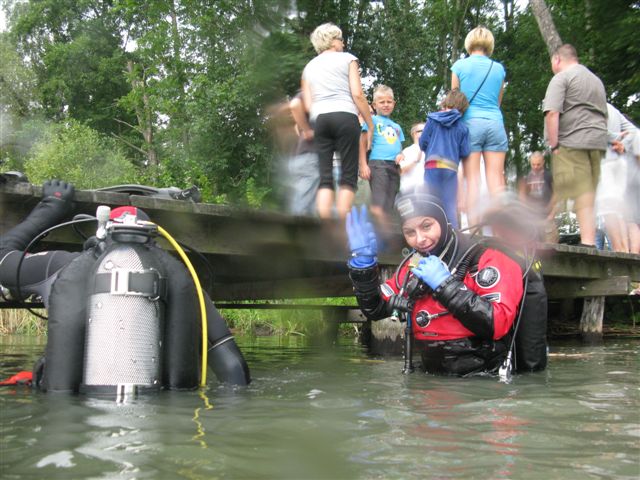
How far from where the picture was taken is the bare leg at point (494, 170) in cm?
605

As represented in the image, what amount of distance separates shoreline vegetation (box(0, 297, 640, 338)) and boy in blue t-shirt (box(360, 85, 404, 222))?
3.58m

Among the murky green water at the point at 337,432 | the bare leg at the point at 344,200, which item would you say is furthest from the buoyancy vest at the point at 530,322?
the bare leg at the point at 344,200

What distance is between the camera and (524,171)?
8844mm

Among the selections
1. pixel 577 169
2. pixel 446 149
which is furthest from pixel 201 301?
pixel 577 169

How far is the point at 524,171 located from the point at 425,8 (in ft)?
39.1

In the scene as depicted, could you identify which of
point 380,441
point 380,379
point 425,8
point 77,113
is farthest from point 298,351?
point 77,113

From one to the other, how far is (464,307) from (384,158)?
9.59ft

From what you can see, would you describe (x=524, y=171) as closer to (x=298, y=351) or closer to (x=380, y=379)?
(x=298, y=351)

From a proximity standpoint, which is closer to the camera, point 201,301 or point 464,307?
point 201,301

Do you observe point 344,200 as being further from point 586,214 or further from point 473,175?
point 586,214

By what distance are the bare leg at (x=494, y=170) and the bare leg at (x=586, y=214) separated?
99 centimetres

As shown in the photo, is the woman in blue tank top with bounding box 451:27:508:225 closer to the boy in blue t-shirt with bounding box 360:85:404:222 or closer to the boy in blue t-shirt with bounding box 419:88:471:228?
the boy in blue t-shirt with bounding box 419:88:471:228

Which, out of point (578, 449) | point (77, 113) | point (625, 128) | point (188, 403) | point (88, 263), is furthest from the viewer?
point (77, 113)

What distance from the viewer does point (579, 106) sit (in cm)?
652
